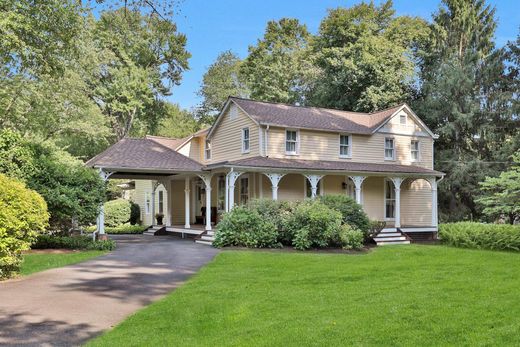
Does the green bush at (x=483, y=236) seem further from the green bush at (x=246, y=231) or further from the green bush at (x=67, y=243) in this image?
the green bush at (x=67, y=243)

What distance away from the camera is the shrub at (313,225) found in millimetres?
17297

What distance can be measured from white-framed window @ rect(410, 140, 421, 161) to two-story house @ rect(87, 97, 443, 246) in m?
0.06

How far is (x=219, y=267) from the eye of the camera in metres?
12.7

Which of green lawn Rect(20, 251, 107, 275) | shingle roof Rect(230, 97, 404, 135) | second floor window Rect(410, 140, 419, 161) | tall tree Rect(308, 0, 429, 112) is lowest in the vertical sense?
green lawn Rect(20, 251, 107, 275)

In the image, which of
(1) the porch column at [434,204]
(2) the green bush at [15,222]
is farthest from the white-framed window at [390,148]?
(2) the green bush at [15,222]

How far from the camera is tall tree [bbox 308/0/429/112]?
33.5 m

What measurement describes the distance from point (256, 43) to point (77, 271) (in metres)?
37.5

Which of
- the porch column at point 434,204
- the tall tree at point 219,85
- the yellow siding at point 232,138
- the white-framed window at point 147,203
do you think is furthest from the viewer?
the tall tree at point 219,85

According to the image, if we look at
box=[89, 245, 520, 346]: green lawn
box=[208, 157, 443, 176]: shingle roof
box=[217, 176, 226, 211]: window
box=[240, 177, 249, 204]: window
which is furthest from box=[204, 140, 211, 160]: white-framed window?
box=[89, 245, 520, 346]: green lawn

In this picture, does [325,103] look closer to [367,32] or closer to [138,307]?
[367,32]

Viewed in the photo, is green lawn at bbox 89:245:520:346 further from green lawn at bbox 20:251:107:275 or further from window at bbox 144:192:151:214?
window at bbox 144:192:151:214

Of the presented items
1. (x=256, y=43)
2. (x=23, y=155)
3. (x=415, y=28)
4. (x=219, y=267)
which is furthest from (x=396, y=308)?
(x=256, y=43)

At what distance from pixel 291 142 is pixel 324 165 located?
88.1 inches

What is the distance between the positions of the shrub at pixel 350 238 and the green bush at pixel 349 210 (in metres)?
1.12
